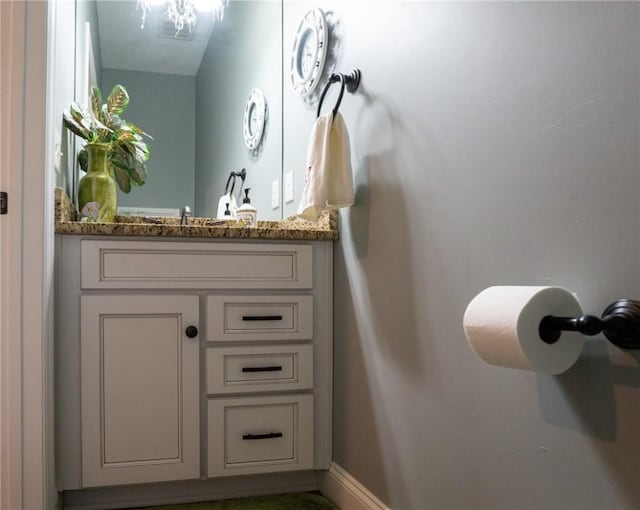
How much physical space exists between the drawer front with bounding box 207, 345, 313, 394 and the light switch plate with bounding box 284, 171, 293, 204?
71cm

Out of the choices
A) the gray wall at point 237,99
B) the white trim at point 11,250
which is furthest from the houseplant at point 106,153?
the white trim at point 11,250

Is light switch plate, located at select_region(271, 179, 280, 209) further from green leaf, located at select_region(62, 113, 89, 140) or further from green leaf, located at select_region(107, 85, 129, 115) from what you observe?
green leaf, located at select_region(62, 113, 89, 140)

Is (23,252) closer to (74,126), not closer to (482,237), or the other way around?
(74,126)

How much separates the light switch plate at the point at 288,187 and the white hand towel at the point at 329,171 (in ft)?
2.12

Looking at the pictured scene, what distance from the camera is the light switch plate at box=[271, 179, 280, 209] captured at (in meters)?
2.40

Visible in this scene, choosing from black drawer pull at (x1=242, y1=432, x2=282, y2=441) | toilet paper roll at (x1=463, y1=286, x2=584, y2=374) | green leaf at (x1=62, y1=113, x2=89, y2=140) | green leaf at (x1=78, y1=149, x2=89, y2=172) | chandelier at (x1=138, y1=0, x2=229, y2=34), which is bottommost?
black drawer pull at (x1=242, y1=432, x2=282, y2=441)

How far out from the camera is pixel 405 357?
1.39m

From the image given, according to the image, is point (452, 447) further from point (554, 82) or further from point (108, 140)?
point (108, 140)

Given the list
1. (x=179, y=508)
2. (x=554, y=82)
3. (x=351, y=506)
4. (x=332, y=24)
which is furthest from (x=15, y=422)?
(x=332, y=24)

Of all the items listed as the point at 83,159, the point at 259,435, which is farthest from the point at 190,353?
the point at 83,159

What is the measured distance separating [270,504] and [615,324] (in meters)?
1.31

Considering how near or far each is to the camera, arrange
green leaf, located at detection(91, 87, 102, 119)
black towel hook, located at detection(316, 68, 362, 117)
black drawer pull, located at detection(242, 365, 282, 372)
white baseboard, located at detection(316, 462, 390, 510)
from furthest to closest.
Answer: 1. green leaf, located at detection(91, 87, 102, 119)
2. black drawer pull, located at detection(242, 365, 282, 372)
3. black towel hook, located at detection(316, 68, 362, 117)
4. white baseboard, located at detection(316, 462, 390, 510)

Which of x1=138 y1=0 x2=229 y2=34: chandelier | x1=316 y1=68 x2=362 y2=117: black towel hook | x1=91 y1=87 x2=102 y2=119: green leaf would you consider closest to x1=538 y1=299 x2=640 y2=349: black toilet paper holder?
x1=316 y1=68 x2=362 y2=117: black towel hook

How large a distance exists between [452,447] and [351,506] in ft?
1.90
